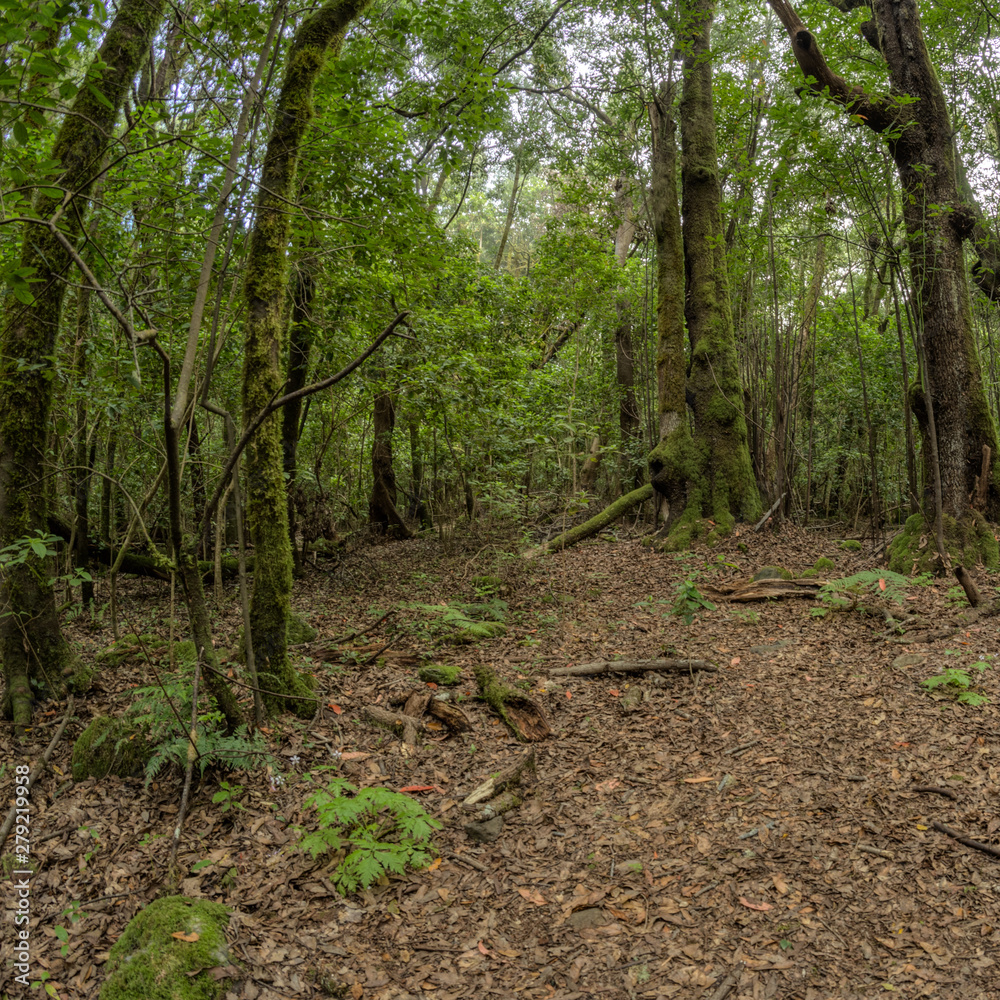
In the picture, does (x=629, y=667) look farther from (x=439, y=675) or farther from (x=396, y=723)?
(x=396, y=723)

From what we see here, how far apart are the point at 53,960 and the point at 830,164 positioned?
859 centimetres

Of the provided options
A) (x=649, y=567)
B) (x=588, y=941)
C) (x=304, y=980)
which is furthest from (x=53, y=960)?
(x=649, y=567)

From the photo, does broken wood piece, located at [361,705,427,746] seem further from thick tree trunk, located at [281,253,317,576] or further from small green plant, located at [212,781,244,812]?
thick tree trunk, located at [281,253,317,576]

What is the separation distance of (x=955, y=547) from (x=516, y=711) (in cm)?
501

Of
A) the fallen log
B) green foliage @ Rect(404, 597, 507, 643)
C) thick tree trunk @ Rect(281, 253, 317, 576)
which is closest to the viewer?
green foliage @ Rect(404, 597, 507, 643)

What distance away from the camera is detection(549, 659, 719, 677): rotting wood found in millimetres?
5121

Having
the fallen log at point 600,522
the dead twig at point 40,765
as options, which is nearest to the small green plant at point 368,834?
the dead twig at point 40,765

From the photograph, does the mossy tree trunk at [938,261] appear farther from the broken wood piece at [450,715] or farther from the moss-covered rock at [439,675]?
the broken wood piece at [450,715]

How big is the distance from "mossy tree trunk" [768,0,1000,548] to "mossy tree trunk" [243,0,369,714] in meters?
5.36

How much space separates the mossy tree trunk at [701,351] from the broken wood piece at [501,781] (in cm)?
576

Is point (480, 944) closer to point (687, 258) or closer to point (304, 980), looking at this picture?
point (304, 980)

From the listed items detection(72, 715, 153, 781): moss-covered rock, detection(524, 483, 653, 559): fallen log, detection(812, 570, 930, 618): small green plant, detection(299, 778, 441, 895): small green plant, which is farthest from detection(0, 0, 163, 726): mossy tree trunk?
detection(524, 483, 653, 559): fallen log

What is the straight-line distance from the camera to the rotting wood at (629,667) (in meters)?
5.12

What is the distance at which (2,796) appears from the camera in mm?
3422
